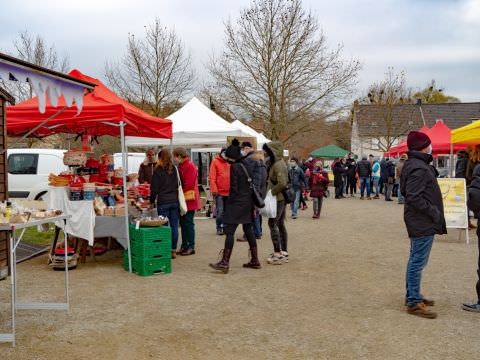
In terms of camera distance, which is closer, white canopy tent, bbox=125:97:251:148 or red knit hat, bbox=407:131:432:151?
red knit hat, bbox=407:131:432:151

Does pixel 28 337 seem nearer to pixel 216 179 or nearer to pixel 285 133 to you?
pixel 216 179

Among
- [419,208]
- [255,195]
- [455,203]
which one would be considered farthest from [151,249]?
[455,203]

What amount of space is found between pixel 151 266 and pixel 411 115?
45.7 meters

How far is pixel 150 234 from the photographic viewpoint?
7.28 metres

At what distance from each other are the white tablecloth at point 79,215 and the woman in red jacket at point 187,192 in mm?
1648

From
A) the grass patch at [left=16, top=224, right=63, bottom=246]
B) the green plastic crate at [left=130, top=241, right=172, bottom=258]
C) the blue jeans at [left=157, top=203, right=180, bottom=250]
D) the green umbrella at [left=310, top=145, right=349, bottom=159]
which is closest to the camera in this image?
the green plastic crate at [left=130, top=241, right=172, bottom=258]

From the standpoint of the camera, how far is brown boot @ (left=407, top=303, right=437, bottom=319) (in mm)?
5234

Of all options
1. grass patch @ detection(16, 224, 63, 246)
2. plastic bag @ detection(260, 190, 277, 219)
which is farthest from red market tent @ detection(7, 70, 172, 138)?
grass patch @ detection(16, 224, 63, 246)

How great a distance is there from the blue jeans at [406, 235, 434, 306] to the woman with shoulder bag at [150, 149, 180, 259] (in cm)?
420

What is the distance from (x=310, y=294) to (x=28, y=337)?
3162mm

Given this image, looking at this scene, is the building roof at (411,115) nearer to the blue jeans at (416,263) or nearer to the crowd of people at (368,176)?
the crowd of people at (368,176)

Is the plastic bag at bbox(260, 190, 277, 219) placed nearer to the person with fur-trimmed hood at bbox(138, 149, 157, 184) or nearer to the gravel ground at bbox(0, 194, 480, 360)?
the gravel ground at bbox(0, 194, 480, 360)

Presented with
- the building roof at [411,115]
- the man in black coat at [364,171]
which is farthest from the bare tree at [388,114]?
the man in black coat at [364,171]

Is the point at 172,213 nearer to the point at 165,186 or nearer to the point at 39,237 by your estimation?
the point at 165,186
